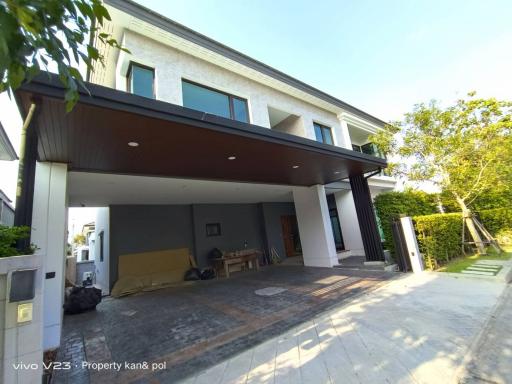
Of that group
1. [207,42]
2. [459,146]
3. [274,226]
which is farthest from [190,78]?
[459,146]

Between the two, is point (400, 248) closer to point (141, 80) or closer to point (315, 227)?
point (315, 227)

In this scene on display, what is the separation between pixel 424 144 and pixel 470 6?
13.4 ft

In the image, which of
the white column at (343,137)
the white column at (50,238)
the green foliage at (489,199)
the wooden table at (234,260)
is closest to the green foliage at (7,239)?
the white column at (50,238)

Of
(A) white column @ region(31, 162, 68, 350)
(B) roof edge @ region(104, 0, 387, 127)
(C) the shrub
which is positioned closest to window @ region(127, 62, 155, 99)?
(B) roof edge @ region(104, 0, 387, 127)

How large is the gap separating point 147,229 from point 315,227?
6.76 metres

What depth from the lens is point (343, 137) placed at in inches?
425

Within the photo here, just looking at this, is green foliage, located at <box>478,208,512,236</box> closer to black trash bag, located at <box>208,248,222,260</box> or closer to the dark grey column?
the dark grey column

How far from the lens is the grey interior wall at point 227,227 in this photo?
1045cm

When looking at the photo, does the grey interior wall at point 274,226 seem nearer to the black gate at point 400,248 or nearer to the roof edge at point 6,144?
the black gate at point 400,248

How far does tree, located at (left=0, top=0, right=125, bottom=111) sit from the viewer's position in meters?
0.95

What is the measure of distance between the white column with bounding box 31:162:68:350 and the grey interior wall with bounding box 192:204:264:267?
246 inches

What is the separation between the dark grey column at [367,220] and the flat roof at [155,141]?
1581 millimetres

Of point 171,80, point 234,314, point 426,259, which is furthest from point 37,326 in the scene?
point 426,259

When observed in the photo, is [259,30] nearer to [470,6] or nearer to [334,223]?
[470,6]
